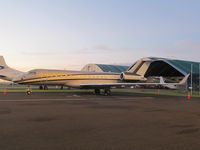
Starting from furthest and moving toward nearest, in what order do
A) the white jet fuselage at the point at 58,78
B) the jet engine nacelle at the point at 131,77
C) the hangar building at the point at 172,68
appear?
the hangar building at the point at 172,68 < the jet engine nacelle at the point at 131,77 < the white jet fuselage at the point at 58,78

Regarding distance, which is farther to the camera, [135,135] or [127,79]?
[127,79]

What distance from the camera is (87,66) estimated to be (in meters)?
78.1

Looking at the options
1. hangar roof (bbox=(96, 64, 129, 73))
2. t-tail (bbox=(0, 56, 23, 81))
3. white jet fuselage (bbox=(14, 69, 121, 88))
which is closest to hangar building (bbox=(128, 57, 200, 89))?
hangar roof (bbox=(96, 64, 129, 73))

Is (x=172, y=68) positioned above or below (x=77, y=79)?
above

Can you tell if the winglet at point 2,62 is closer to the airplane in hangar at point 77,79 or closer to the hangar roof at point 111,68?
the airplane in hangar at point 77,79

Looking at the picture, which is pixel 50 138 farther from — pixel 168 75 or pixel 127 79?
pixel 168 75

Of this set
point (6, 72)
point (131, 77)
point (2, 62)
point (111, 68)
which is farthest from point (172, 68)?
point (2, 62)

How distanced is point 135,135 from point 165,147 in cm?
136

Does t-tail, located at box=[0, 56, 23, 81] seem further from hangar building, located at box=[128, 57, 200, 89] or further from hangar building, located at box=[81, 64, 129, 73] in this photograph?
hangar building, located at box=[81, 64, 129, 73]

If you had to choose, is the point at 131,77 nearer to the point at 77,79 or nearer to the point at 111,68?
the point at 77,79

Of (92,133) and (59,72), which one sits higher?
(59,72)

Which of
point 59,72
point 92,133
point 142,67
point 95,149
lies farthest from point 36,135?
point 142,67

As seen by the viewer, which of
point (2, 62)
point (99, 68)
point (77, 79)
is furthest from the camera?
point (99, 68)

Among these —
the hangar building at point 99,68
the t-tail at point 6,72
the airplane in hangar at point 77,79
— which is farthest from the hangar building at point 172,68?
the t-tail at point 6,72
